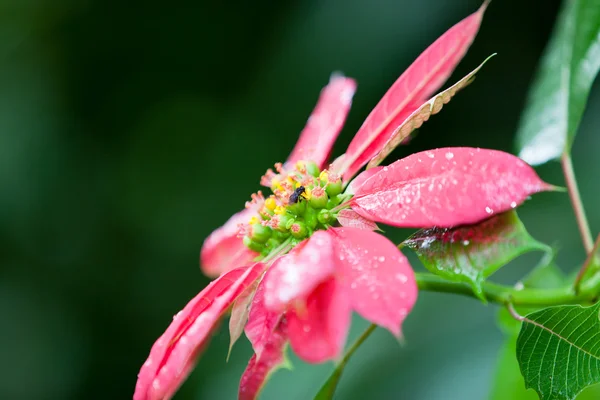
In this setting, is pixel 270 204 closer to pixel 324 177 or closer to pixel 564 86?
pixel 324 177

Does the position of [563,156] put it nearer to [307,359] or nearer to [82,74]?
[307,359]

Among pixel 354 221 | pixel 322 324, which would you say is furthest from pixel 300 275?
pixel 354 221

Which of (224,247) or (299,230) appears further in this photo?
(224,247)

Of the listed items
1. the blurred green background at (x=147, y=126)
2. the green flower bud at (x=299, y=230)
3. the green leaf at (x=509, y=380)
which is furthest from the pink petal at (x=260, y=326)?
the blurred green background at (x=147, y=126)

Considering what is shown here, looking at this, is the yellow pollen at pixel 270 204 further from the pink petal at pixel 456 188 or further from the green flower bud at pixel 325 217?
the pink petal at pixel 456 188

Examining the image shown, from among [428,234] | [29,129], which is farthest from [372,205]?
[29,129]

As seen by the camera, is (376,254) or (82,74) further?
(82,74)
